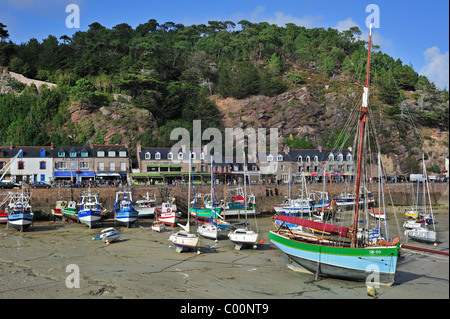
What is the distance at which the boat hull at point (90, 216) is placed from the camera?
42.6 meters

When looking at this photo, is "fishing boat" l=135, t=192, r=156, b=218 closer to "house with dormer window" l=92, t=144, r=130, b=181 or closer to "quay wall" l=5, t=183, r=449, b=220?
"quay wall" l=5, t=183, r=449, b=220

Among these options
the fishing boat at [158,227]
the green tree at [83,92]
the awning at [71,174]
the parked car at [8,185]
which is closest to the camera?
the fishing boat at [158,227]

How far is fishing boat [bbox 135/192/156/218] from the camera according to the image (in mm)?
49250

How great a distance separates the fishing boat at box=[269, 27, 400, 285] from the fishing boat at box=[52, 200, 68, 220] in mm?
31146

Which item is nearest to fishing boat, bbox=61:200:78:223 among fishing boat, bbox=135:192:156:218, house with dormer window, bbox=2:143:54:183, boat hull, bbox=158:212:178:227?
fishing boat, bbox=135:192:156:218

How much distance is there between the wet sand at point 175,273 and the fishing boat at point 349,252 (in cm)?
64

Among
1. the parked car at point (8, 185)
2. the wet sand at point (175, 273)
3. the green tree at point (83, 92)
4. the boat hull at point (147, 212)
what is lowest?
the wet sand at point (175, 273)

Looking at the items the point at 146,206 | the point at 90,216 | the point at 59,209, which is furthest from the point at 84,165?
the point at 90,216

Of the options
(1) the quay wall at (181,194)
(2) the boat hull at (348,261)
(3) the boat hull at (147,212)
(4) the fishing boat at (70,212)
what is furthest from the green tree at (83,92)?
(2) the boat hull at (348,261)

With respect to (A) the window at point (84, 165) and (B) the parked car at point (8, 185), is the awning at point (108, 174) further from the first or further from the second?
(B) the parked car at point (8, 185)

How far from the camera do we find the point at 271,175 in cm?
7538

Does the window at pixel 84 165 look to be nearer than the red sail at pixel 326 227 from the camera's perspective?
No
